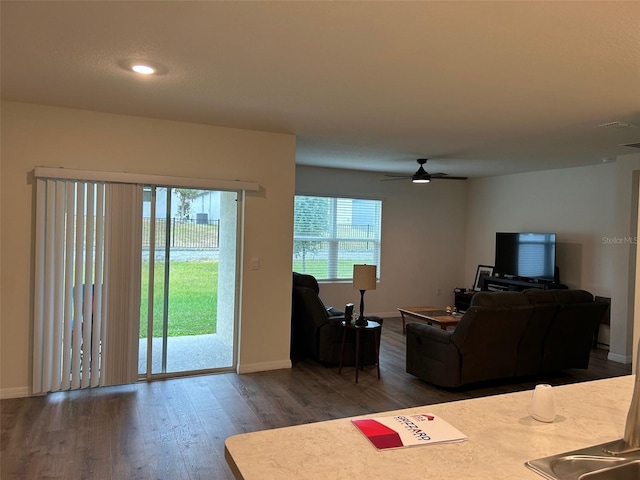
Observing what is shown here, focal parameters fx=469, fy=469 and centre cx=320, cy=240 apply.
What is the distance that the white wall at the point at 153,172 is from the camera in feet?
12.9

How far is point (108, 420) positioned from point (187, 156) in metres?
2.41

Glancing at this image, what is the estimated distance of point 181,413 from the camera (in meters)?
3.73

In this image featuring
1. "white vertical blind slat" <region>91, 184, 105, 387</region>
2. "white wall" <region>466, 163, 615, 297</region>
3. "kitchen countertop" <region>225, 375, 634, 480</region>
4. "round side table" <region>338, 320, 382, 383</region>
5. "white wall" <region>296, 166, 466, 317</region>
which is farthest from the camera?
"white wall" <region>296, 166, 466, 317</region>

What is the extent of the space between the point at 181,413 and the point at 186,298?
4.18 feet

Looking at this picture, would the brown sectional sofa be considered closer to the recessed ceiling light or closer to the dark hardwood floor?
the dark hardwood floor

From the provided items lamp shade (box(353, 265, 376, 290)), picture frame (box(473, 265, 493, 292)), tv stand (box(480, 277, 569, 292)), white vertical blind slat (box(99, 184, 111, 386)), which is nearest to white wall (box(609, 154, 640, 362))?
tv stand (box(480, 277, 569, 292))

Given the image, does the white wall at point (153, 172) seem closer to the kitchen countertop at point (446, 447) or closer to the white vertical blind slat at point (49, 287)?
the white vertical blind slat at point (49, 287)

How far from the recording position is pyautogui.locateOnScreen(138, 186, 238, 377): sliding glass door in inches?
177

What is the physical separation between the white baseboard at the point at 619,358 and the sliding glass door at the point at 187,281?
180 inches

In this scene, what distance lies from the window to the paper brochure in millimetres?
5936

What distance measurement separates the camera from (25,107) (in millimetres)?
3939

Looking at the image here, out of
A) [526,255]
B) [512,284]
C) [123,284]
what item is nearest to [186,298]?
[123,284]

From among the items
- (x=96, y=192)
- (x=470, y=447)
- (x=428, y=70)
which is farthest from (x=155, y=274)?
(x=470, y=447)

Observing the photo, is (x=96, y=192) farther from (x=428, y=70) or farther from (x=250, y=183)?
(x=428, y=70)
